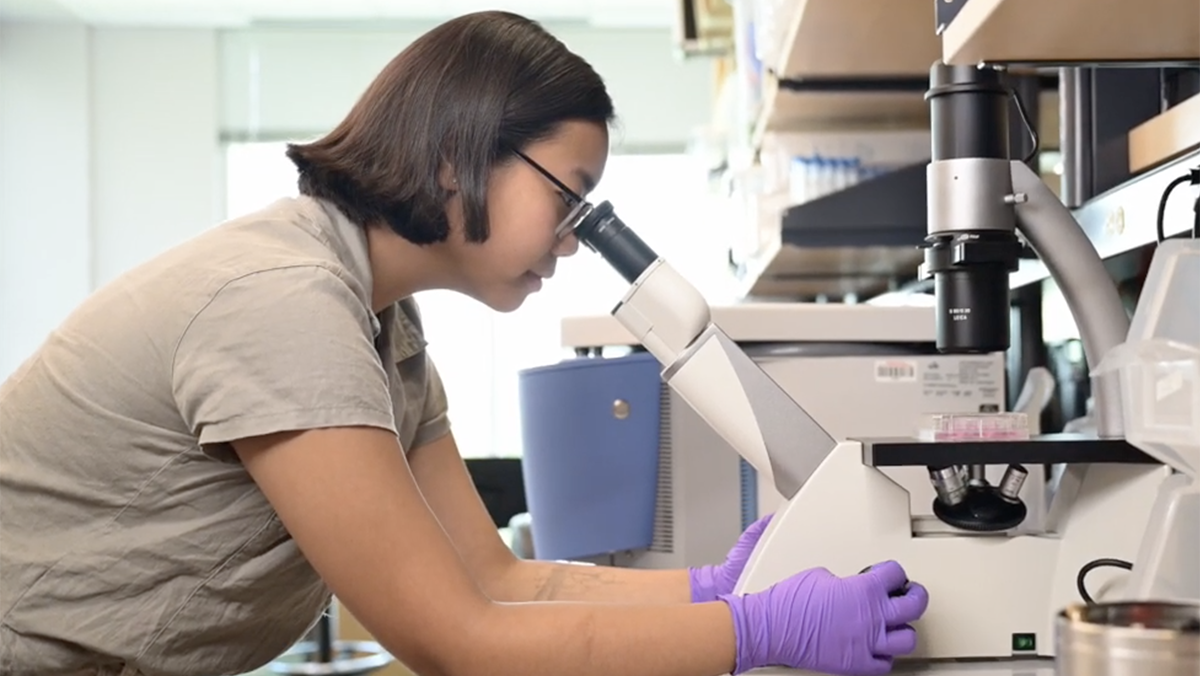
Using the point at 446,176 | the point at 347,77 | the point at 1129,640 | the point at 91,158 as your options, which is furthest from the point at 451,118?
the point at 91,158

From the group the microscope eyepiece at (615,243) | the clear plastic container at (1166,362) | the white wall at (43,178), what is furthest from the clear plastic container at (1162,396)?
the white wall at (43,178)

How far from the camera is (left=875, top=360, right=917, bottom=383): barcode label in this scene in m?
1.47

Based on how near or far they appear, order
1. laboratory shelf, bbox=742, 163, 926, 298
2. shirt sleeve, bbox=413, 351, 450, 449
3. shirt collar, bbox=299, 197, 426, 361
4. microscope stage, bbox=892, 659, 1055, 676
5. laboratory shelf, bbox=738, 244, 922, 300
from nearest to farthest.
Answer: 1. microscope stage, bbox=892, 659, 1055, 676
2. shirt collar, bbox=299, 197, 426, 361
3. shirt sleeve, bbox=413, 351, 450, 449
4. laboratory shelf, bbox=742, 163, 926, 298
5. laboratory shelf, bbox=738, 244, 922, 300

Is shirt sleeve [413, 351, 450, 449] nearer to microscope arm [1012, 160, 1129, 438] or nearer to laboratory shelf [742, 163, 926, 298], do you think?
laboratory shelf [742, 163, 926, 298]

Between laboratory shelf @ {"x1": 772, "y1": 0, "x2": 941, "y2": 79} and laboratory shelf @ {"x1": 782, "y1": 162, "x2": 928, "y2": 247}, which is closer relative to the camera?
laboratory shelf @ {"x1": 772, "y1": 0, "x2": 941, "y2": 79}

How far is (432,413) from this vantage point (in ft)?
4.76

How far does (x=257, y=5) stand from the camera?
5.28 meters

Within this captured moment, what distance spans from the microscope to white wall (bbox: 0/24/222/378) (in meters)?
5.05

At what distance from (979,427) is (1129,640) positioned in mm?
439

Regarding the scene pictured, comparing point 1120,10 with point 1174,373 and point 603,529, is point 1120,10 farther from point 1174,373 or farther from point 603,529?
point 603,529

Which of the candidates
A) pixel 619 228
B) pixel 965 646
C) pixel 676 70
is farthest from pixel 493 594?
pixel 676 70

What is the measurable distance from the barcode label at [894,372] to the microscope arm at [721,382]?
512 mm

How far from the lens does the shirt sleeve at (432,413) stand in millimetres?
1434

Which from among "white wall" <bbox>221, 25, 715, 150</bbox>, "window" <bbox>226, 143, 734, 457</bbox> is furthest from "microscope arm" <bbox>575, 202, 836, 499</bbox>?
"white wall" <bbox>221, 25, 715, 150</bbox>
